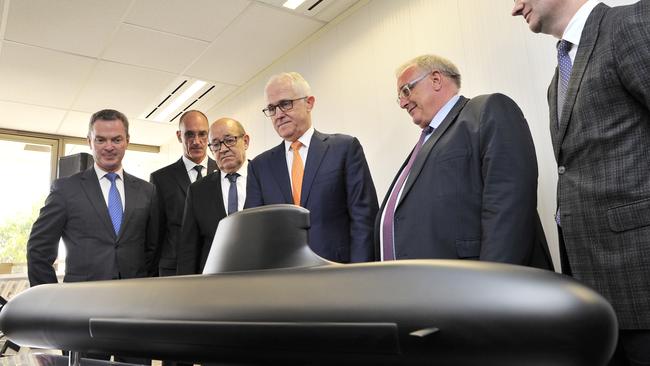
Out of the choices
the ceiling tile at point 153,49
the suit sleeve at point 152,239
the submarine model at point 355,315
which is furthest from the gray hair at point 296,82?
the ceiling tile at point 153,49

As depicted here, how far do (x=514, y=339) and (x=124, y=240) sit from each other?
6.71 feet

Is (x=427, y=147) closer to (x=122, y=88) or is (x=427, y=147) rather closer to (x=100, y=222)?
(x=100, y=222)

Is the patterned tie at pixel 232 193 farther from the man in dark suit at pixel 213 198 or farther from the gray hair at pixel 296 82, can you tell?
the gray hair at pixel 296 82

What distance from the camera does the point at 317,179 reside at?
1.84 m

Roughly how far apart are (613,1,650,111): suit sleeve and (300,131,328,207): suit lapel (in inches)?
41.7

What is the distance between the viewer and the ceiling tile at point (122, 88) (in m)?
4.19

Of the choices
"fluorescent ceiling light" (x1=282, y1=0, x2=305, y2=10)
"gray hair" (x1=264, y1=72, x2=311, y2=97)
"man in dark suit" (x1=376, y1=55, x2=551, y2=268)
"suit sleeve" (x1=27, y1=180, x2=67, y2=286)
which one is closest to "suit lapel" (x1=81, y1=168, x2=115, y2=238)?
"suit sleeve" (x1=27, y1=180, x2=67, y2=286)

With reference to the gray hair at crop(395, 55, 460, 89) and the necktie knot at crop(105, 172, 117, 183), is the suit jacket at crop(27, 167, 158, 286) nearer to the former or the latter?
the necktie knot at crop(105, 172, 117, 183)

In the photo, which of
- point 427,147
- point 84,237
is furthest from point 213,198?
point 427,147

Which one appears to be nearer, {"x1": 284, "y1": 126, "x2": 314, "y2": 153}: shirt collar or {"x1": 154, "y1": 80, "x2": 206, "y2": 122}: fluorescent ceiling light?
{"x1": 284, "y1": 126, "x2": 314, "y2": 153}: shirt collar

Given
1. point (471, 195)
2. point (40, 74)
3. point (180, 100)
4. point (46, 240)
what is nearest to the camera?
point (471, 195)

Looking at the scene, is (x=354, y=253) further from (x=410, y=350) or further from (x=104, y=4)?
(x=104, y=4)

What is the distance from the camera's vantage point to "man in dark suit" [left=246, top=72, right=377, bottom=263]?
1.78 metres

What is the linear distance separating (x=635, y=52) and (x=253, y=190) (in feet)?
4.57
